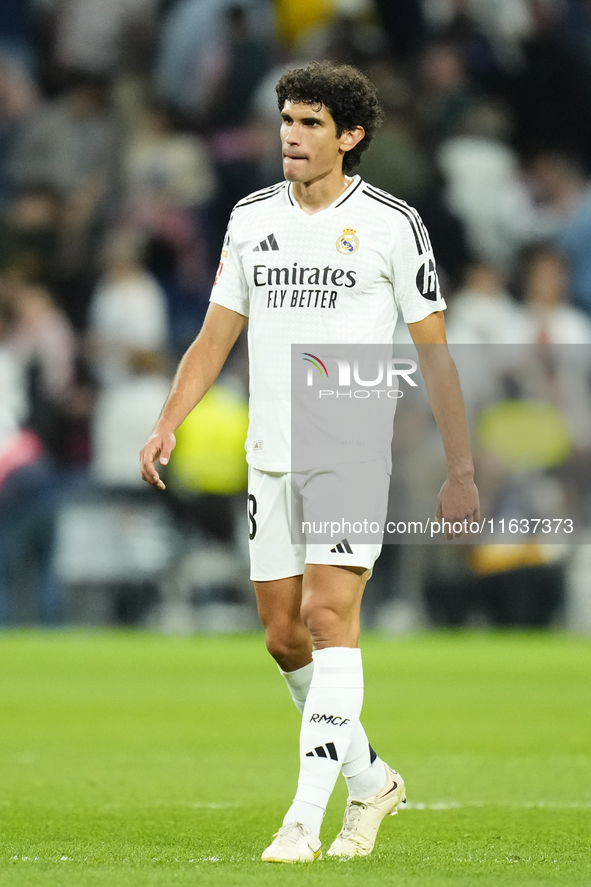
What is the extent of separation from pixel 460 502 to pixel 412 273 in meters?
0.70

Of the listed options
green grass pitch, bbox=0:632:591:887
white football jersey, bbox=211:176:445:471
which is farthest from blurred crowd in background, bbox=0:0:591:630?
white football jersey, bbox=211:176:445:471

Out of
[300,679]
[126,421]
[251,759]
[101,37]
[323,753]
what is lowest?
[251,759]

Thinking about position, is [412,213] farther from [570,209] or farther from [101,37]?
[101,37]

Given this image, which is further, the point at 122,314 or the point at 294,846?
the point at 122,314

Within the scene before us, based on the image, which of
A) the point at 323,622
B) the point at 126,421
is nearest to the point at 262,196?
the point at 323,622

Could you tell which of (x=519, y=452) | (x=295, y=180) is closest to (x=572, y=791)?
(x=295, y=180)

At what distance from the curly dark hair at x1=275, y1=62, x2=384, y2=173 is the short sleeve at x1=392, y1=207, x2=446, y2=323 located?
35 cm

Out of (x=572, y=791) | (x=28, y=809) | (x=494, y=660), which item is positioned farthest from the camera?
(x=494, y=660)

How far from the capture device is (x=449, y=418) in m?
4.55

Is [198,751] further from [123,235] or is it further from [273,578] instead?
[123,235]

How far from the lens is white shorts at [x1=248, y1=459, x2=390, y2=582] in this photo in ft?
14.5

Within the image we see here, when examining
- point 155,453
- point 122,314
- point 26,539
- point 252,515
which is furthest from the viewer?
point 122,314

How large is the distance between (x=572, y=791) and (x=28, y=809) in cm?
206

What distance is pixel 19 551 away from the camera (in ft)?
39.7
